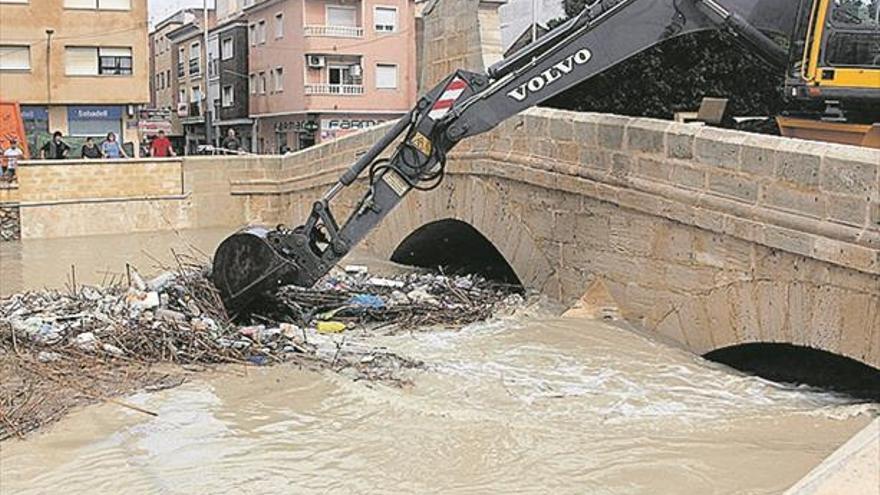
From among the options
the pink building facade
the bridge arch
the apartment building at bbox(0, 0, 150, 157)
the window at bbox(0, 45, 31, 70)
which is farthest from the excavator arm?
the pink building facade

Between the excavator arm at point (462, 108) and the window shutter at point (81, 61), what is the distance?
23.5 m

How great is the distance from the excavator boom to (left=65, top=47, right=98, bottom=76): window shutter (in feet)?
77.0

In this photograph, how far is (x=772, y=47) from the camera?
Answer: 30.6 ft

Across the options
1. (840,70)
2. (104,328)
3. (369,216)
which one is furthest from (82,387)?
(840,70)

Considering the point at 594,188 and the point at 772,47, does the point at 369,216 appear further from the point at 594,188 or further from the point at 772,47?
the point at 772,47

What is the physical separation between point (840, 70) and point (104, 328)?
637cm

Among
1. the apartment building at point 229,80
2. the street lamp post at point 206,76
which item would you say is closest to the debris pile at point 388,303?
the street lamp post at point 206,76

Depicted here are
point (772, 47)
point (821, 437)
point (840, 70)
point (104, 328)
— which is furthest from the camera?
point (772, 47)

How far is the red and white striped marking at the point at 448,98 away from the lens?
30.5ft

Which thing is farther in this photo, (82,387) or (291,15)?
(291,15)

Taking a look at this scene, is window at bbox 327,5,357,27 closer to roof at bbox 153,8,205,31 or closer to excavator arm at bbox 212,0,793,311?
roof at bbox 153,8,205,31


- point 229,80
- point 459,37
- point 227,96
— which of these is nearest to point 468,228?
point 459,37

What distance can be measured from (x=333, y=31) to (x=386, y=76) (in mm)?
2665

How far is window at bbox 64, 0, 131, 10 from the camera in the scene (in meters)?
30.1
